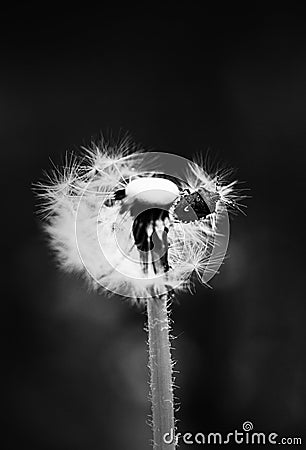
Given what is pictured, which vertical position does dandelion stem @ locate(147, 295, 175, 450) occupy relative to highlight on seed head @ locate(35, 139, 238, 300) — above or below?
below

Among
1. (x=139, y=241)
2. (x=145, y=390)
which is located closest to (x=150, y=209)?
(x=139, y=241)

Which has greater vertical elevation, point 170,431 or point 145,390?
point 145,390

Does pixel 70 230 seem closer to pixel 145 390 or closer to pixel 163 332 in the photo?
pixel 163 332

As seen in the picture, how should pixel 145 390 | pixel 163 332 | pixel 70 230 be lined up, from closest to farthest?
pixel 163 332 < pixel 70 230 < pixel 145 390

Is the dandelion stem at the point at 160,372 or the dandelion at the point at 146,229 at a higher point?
the dandelion at the point at 146,229
